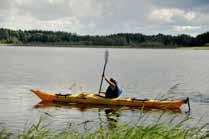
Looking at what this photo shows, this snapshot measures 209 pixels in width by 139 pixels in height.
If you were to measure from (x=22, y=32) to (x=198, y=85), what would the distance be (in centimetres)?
13554

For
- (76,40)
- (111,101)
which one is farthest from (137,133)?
(76,40)

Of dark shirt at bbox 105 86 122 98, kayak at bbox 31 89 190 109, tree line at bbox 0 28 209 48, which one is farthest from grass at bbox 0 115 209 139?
tree line at bbox 0 28 209 48

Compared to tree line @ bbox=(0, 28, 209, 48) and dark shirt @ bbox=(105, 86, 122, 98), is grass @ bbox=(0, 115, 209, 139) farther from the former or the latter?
tree line @ bbox=(0, 28, 209, 48)

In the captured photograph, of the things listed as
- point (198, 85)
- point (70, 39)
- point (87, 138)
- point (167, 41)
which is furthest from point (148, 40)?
point (87, 138)

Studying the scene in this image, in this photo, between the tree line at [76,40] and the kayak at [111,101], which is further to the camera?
the tree line at [76,40]

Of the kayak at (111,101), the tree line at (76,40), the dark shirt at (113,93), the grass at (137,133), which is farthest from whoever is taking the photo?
the tree line at (76,40)

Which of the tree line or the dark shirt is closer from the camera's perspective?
the dark shirt

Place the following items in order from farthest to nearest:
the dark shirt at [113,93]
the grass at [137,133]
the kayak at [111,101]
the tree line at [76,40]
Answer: the tree line at [76,40], the dark shirt at [113,93], the kayak at [111,101], the grass at [137,133]

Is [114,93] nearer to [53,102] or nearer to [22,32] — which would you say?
[53,102]

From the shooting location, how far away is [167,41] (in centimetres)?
14700

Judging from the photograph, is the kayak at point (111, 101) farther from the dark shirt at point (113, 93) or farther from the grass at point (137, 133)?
the grass at point (137, 133)

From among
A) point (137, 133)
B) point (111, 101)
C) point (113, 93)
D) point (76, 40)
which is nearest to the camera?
point (137, 133)

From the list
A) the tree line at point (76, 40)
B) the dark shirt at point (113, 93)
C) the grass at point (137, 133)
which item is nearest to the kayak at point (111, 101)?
the dark shirt at point (113, 93)

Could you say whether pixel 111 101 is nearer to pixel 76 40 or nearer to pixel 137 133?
pixel 137 133
